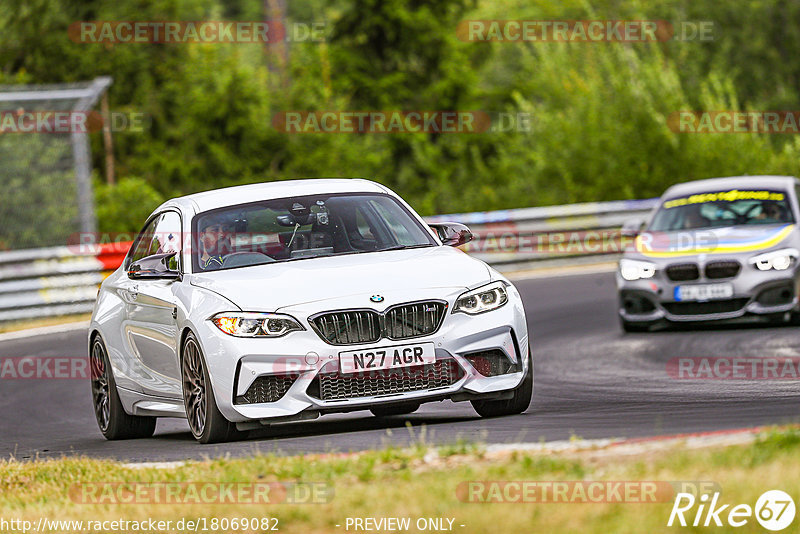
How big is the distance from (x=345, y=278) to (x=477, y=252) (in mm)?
16387


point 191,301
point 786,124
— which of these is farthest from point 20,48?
point 191,301

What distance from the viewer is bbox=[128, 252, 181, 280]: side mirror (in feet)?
32.2

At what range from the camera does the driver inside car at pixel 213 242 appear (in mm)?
9781

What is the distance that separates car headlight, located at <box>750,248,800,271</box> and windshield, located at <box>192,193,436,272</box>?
5.73 meters

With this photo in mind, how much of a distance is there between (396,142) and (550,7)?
15.2m

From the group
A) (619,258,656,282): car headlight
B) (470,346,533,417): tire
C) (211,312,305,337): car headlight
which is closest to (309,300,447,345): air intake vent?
(211,312,305,337): car headlight

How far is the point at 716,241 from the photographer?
15.3m

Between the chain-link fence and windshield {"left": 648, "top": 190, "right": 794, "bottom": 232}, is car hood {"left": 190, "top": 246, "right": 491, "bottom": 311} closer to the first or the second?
windshield {"left": 648, "top": 190, "right": 794, "bottom": 232}

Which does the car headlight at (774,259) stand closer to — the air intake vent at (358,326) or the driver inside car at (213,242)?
the driver inside car at (213,242)

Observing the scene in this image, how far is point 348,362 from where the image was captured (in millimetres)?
8641

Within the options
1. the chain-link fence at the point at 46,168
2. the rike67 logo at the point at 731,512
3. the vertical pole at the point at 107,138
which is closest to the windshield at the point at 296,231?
the rike67 logo at the point at 731,512

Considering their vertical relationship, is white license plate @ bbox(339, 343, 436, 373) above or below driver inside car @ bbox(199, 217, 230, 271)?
below

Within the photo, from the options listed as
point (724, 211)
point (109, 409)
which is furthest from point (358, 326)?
point (724, 211)

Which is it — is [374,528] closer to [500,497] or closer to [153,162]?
[500,497]
